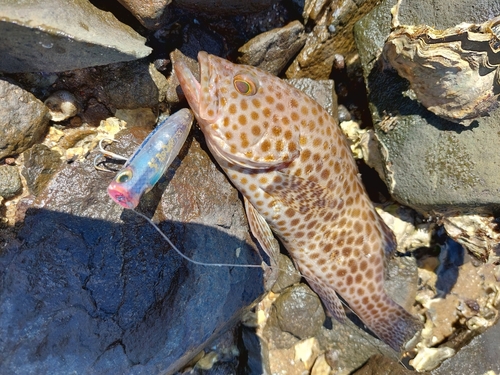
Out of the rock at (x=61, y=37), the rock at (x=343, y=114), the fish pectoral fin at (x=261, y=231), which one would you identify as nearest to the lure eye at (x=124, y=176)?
the rock at (x=61, y=37)

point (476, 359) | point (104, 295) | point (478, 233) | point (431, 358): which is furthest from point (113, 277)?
point (476, 359)

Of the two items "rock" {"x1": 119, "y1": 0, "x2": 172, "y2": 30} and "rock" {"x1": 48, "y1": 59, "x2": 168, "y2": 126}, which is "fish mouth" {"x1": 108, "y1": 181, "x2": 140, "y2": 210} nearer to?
"rock" {"x1": 48, "y1": 59, "x2": 168, "y2": 126}

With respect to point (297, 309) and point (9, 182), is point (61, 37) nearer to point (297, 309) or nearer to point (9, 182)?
point (9, 182)

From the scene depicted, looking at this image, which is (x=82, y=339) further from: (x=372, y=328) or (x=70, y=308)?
(x=372, y=328)

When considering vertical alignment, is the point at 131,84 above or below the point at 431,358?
above

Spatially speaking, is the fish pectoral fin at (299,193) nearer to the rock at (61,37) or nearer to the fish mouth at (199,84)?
the fish mouth at (199,84)

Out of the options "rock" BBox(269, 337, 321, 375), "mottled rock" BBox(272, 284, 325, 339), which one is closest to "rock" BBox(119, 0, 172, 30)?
"mottled rock" BBox(272, 284, 325, 339)
